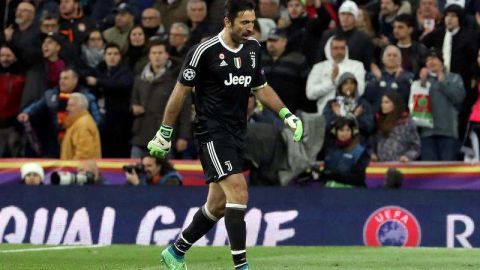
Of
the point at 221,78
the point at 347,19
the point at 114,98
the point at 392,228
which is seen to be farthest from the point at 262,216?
Answer: the point at 221,78

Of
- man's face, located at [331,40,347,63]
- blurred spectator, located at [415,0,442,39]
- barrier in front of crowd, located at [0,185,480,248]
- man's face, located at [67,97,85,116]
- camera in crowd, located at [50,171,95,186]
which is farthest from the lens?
blurred spectator, located at [415,0,442,39]

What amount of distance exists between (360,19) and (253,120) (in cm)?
267

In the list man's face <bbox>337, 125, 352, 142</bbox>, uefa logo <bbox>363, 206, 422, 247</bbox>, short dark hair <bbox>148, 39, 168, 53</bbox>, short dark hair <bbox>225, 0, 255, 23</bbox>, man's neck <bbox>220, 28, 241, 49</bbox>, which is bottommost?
uefa logo <bbox>363, 206, 422, 247</bbox>

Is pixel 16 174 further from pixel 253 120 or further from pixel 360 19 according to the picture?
pixel 360 19

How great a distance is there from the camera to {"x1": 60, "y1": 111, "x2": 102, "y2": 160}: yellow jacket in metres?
19.6

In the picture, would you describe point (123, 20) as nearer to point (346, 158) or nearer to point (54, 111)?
point (54, 111)

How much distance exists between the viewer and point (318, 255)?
47.9ft

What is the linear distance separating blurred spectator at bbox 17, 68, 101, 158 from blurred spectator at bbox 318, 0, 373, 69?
152 inches

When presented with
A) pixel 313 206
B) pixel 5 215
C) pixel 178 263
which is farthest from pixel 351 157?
pixel 178 263

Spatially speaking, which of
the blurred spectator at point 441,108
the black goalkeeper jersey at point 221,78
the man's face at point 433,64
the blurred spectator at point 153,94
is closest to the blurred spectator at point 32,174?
the blurred spectator at point 153,94

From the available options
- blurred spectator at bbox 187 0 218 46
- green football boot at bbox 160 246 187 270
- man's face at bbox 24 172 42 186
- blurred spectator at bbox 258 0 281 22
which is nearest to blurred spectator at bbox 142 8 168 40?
blurred spectator at bbox 187 0 218 46

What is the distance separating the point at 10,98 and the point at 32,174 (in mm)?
2184

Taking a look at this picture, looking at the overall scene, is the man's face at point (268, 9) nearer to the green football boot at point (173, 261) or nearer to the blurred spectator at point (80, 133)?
the blurred spectator at point (80, 133)

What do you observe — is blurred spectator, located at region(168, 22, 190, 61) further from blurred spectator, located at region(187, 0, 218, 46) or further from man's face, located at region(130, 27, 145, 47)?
man's face, located at region(130, 27, 145, 47)
